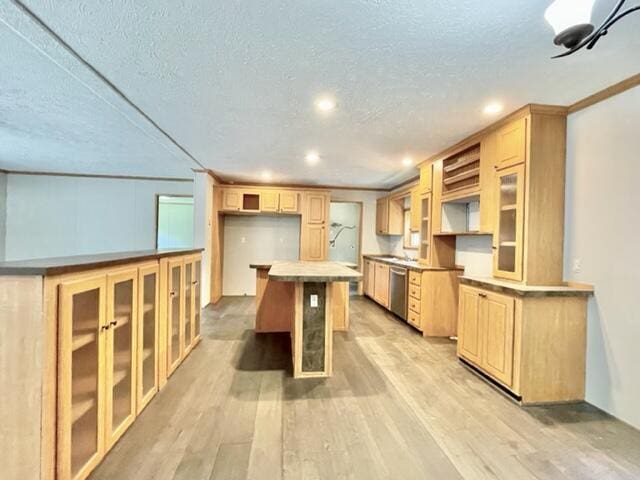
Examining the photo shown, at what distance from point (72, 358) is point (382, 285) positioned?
471 centimetres

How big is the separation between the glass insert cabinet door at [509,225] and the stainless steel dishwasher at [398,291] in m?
1.74

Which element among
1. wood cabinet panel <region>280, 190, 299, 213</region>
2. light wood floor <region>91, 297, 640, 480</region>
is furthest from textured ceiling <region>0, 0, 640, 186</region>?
light wood floor <region>91, 297, 640, 480</region>

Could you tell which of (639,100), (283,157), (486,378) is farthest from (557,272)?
(283,157)

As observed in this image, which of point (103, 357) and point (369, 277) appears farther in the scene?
point (369, 277)

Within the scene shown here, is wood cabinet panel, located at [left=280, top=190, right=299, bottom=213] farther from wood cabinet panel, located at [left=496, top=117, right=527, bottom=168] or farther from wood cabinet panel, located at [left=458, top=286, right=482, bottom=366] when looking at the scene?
wood cabinet panel, located at [left=496, top=117, right=527, bottom=168]

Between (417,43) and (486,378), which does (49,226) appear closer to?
(417,43)

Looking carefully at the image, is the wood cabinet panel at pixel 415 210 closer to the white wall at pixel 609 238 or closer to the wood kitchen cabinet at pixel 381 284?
the wood kitchen cabinet at pixel 381 284

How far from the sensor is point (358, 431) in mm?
2059

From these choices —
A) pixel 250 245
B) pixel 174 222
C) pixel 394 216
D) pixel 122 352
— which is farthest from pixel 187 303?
pixel 174 222

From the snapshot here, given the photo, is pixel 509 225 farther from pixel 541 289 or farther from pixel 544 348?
pixel 544 348

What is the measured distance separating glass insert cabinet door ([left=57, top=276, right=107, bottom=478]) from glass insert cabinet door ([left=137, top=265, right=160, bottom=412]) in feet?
1.47

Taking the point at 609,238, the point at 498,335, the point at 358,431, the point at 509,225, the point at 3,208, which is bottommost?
the point at 358,431

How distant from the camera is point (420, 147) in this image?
3834mm

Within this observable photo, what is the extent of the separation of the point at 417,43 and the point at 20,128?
4.31 meters
